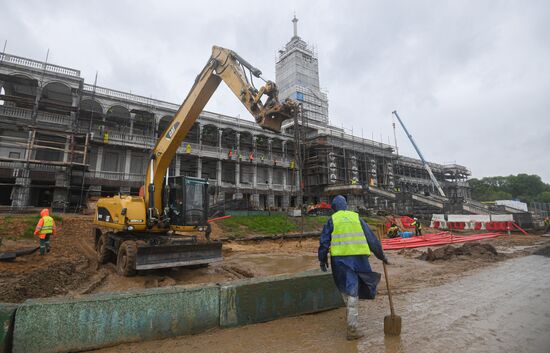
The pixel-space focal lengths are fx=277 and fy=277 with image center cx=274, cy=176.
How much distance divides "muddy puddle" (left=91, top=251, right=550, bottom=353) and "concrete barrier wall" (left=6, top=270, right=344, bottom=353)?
153 mm

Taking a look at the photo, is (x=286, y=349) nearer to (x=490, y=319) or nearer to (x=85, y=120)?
(x=490, y=319)

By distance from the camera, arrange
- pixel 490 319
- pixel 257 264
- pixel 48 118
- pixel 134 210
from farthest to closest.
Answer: pixel 48 118 → pixel 257 264 → pixel 134 210 → pixel 490 319

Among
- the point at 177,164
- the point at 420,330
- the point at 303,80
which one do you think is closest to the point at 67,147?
the point at 177,164

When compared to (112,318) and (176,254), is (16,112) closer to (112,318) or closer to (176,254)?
(176,254)

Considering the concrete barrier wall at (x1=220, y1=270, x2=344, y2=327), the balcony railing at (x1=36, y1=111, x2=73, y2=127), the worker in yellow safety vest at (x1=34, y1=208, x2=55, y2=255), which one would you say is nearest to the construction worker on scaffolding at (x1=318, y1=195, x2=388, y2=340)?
the concrete barrier wall at (x1=220, y1=270, x2=344, y2=327)

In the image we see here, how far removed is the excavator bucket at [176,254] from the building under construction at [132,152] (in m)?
2.63

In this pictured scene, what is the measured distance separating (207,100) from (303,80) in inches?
2037

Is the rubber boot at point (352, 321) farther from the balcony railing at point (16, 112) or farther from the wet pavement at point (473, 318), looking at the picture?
the balcony railing at point (16, 112)

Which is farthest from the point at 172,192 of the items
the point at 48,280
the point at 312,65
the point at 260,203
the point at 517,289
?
the point at 312,65

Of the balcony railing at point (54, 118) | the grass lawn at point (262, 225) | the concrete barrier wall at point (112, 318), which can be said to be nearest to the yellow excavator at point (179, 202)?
the concrete barrier wall at point (112, 318)

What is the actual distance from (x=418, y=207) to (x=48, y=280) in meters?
40.4

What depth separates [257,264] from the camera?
1034 cm

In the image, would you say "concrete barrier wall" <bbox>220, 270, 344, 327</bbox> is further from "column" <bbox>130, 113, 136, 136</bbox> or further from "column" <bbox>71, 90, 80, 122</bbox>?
"column" <bbox>130, 113, 136, 136</bbox>

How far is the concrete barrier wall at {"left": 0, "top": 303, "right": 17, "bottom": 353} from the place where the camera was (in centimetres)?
305
